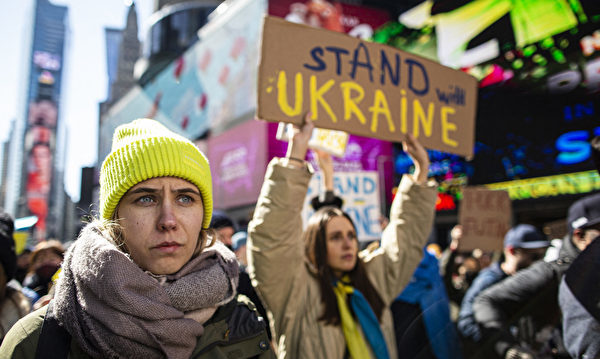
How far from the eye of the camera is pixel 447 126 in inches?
125

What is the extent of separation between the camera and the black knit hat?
213cm

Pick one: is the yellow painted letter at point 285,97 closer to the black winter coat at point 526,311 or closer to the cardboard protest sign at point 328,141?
the cardboard protest sign at point 328,141

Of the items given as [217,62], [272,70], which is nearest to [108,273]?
[272,70]

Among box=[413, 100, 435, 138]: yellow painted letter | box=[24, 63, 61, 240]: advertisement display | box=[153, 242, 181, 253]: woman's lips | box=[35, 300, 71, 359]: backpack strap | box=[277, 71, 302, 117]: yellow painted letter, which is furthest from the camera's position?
box=[24, 63, 61, 240]: advertisement display

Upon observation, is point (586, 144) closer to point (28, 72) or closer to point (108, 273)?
point (108, 273)

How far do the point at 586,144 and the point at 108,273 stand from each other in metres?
9.63

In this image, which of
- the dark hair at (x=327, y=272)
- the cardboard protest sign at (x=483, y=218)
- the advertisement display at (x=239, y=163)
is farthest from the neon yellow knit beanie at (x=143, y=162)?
the advertisement display at (x=239, y=163)

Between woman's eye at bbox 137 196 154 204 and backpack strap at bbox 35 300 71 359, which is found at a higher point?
woman's eye at bbox 137 196 154 204

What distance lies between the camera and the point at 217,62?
19.6 m

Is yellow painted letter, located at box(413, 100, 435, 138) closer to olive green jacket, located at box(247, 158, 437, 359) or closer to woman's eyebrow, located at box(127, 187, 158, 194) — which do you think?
olive green jacket, located at box(247, 158, 437, 359)

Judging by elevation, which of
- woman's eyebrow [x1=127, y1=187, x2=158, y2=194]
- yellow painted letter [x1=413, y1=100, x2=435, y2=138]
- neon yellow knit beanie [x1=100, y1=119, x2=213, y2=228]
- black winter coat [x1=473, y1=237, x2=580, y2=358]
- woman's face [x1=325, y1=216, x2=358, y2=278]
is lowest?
black winter coat [x1=473, y1=237, x2=580, y2=358]

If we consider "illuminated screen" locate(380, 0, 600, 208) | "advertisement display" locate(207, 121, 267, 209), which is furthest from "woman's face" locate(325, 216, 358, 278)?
"advertisement display" locate(207, 121, 267, 209)

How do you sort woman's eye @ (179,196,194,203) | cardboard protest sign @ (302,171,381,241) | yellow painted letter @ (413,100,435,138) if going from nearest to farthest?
woman's eye @ (179,196,194,203) < yellow painted letter @ (413,100,435,138) < cardboard protest sign @ (302,171,381,241)

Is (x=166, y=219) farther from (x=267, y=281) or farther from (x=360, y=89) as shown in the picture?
(x=360, y=89)
